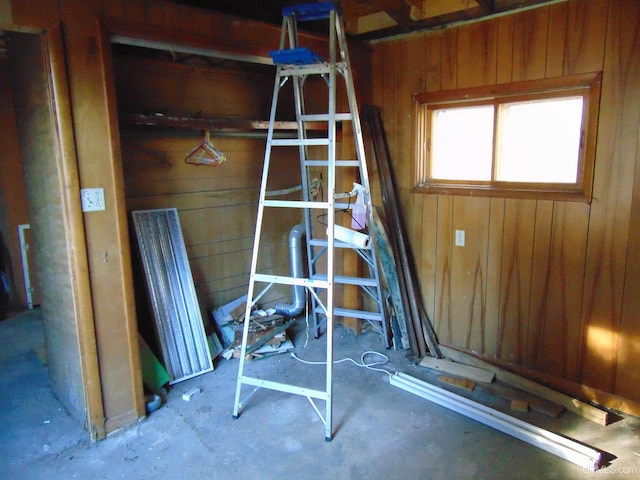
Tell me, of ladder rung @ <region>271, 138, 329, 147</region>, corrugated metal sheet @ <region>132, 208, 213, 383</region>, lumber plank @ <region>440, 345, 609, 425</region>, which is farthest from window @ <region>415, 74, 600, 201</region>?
corrugated metal sheet @ <region>132, 208, 213, 383</region>

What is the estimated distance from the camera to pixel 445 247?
2988 mm

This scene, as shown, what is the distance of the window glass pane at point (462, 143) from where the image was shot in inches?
108

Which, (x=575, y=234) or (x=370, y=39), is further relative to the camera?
(x=370, y=39)

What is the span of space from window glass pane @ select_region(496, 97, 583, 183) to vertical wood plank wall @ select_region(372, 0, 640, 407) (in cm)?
15

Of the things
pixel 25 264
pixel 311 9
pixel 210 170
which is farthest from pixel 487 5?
pixel 25 264

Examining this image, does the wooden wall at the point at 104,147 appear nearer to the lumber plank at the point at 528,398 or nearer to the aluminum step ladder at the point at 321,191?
the aluminum step ladder at the point at 321,191

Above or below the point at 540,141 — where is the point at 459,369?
below

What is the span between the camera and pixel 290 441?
87.7 inches

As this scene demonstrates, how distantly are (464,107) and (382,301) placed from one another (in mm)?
1372

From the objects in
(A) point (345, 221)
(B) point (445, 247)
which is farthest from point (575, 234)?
(A) point (345, 221)

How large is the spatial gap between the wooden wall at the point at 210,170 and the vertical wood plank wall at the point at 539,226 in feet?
3.29

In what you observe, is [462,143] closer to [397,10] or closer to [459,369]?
[397,10]

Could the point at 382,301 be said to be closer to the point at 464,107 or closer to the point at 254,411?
the point at 254,411

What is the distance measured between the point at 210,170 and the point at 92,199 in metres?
1.20
